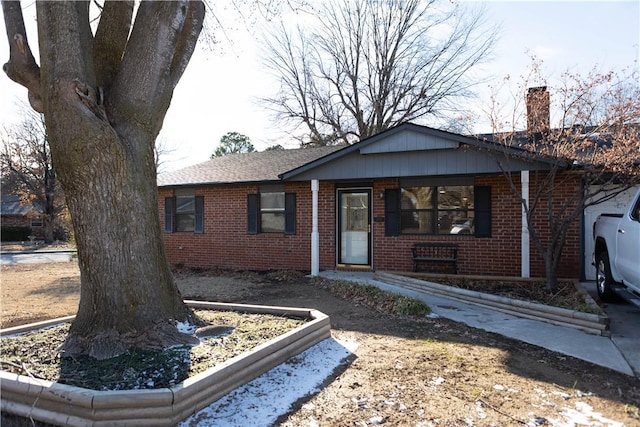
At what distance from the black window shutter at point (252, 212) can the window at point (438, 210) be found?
3.83m

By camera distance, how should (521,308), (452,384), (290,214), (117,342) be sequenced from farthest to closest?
(290,214) → (521,308) → (117,342) → (452,384)

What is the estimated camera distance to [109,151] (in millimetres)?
4238

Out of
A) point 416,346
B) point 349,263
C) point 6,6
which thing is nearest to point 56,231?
point 349,263

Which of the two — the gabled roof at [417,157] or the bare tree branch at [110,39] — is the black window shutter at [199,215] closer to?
the gabled roof at [417,157]

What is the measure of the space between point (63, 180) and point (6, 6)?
2203 millimetres

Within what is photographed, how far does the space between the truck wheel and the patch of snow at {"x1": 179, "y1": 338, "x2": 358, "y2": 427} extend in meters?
4.66

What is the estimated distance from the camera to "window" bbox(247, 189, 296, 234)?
11.6 metres

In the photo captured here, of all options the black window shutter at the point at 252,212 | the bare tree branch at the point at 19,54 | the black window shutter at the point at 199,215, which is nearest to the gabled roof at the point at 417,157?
the black window shutter at the point at 252,212

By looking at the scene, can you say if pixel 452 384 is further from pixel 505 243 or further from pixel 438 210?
pixel 438 210

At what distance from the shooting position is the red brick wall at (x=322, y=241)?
9.23 m

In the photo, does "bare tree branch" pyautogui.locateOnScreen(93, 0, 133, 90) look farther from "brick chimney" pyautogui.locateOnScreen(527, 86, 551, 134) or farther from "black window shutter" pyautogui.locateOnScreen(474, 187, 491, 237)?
"black window shutter" pyautogui.locateOnScreen(474, 187, 491, 237)

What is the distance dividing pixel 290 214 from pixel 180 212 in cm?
410

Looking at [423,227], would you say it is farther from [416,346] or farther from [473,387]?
[473,387]

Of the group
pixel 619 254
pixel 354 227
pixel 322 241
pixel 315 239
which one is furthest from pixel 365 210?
pixel 619 254
